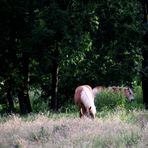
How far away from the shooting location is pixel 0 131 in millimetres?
11891

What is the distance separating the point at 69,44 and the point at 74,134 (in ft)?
31.8

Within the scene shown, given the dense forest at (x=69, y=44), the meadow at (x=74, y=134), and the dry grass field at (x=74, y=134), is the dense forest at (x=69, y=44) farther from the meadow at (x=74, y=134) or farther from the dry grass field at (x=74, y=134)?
the dry grass field at (x=74, y=134)

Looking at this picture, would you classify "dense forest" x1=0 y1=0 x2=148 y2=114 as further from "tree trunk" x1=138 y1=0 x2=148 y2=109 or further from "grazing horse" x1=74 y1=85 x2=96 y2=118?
"grazing horse" x1=74 y1=85 x2=96 y2=118

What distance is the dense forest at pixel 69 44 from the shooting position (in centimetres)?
1984

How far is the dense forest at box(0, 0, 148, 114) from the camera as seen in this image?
19844mm

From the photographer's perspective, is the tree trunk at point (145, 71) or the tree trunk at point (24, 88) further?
the tree trunk at point (24, 88)

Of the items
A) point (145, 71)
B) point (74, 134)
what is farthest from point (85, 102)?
point (145, 71)

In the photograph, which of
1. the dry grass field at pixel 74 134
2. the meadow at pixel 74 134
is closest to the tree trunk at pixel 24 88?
the meadow at pixel 74 134

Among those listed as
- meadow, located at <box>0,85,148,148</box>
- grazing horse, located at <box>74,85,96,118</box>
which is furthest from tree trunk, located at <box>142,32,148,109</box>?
meadow, located at <box>0,85,148,148</box>

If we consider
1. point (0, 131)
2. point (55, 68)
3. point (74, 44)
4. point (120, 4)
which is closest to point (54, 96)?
point (55, 68)

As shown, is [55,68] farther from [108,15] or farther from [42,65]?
[108,15]

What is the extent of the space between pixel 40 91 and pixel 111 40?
766 cm

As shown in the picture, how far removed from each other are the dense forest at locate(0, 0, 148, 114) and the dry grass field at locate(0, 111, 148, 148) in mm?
7316

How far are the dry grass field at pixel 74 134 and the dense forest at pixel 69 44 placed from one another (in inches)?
288
